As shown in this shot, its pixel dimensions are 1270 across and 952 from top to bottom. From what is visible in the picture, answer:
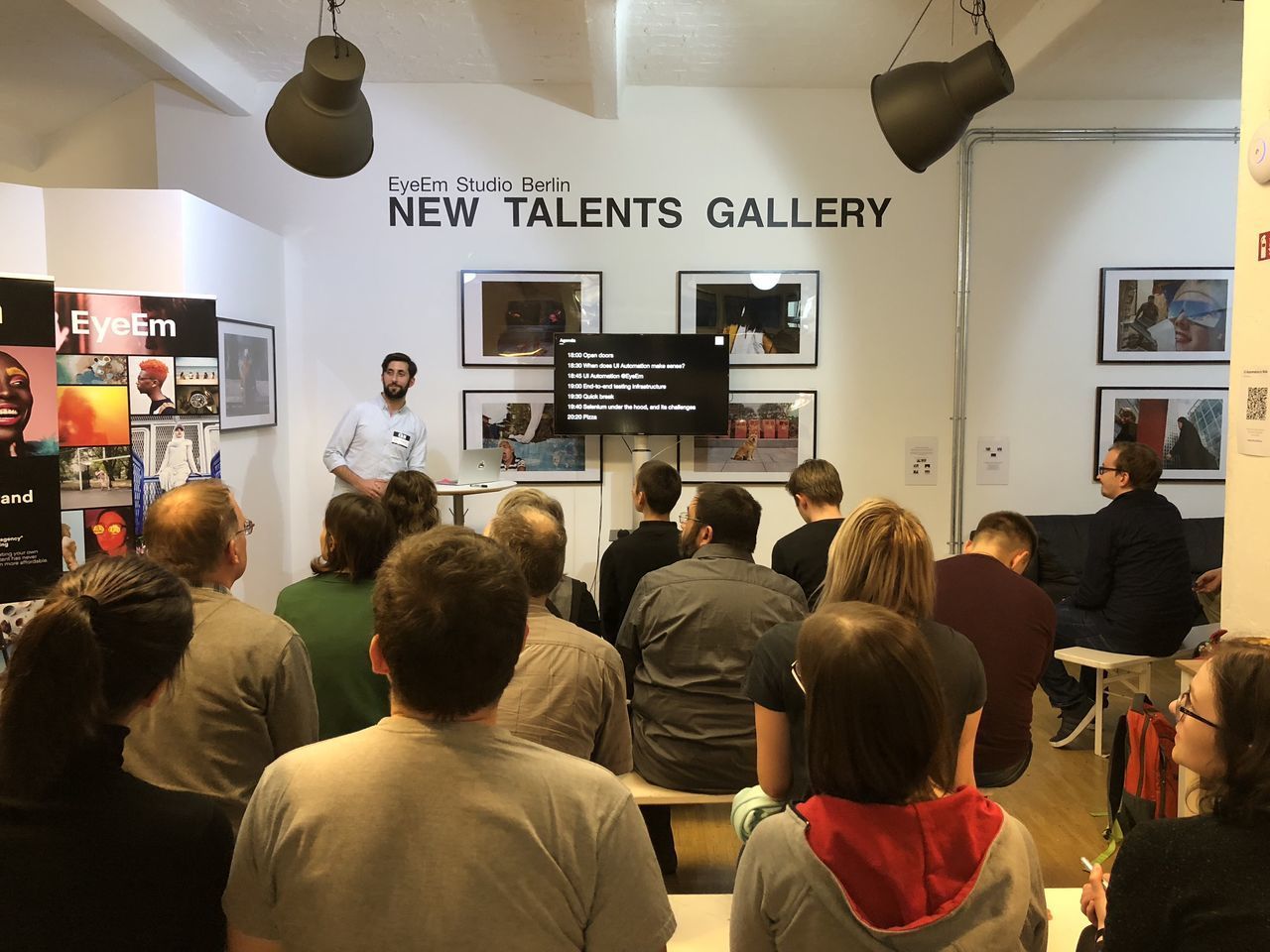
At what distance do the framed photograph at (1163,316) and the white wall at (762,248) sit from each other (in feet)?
0.33

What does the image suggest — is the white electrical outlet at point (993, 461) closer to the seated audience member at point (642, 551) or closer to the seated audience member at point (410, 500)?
the seated audience member at point (642, 551)

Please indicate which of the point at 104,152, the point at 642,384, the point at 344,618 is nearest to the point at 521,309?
the point at 642,384

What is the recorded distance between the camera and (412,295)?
5.70m

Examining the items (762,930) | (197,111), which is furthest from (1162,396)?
(197,111)

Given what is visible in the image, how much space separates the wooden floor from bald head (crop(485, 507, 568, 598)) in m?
1.33

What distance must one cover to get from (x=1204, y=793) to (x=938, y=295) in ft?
15.9

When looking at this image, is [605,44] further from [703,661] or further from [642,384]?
[703,661]

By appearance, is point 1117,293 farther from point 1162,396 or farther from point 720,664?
point 720,664

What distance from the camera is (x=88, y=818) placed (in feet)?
3.45

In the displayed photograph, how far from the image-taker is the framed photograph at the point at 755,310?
5.68m

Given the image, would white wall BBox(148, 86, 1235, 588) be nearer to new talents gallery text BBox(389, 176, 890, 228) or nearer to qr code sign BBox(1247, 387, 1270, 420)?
new talents gallery text BBox(389, 176, 890, 228)

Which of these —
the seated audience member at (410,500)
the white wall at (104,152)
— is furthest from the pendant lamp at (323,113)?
the white wall at (104,152)

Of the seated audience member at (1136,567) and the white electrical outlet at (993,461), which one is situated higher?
the white electrical outlet at (993,461)

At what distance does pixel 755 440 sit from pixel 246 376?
2.94 metres
